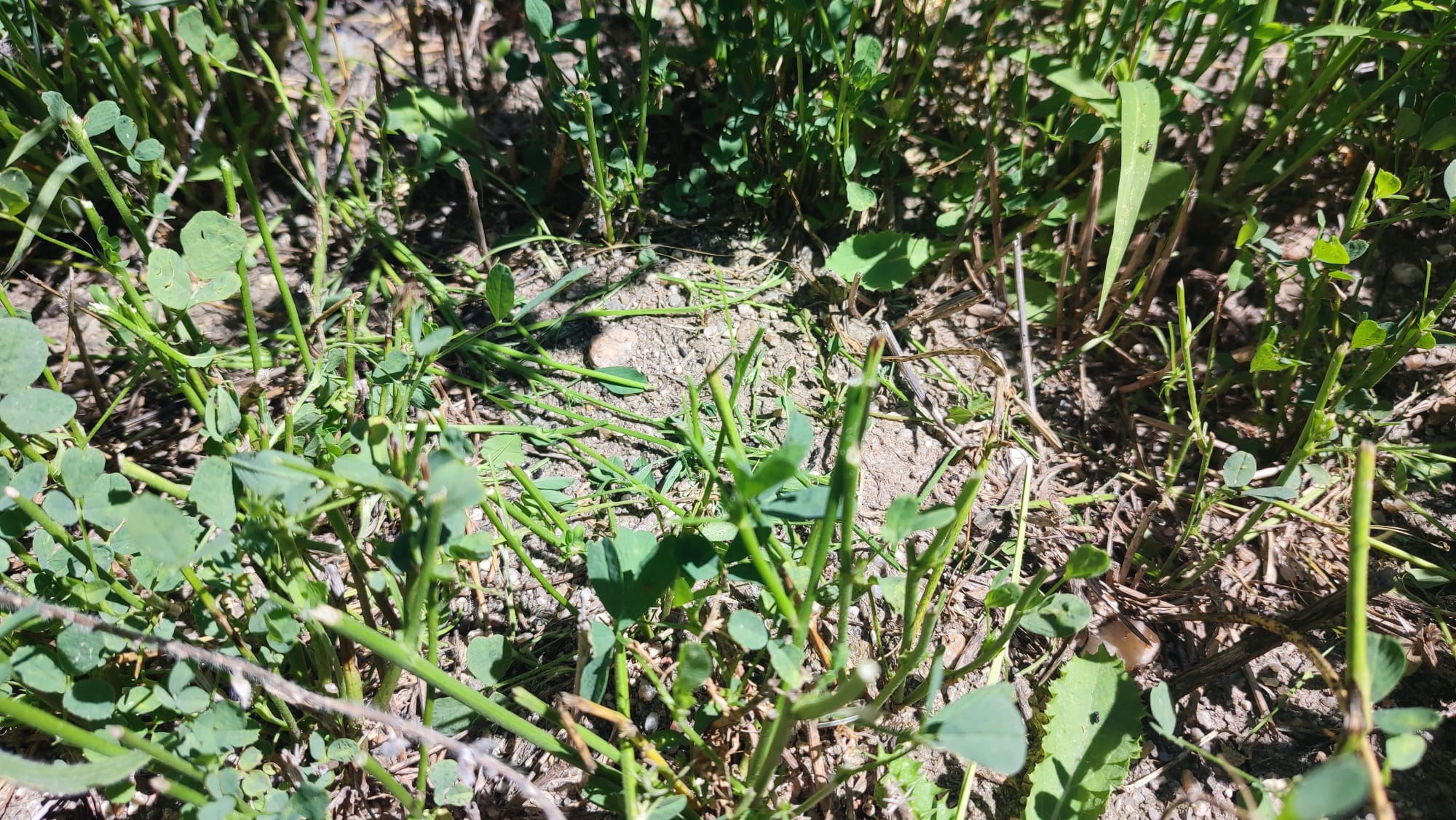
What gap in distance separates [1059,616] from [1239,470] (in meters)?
0.48

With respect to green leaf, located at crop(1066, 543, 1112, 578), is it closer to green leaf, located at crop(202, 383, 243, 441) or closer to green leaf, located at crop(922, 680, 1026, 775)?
green leaf, located at crop(922, 680, 1026, 775)

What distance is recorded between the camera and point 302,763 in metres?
1.14

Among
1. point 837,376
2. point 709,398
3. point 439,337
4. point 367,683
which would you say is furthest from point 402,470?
point 837,376

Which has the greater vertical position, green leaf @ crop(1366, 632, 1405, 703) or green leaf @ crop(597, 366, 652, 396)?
green leaf @ crop(1366, 632, 1405, 703)

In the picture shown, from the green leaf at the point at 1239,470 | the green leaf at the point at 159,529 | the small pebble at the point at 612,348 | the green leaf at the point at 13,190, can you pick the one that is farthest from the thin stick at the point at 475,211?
the green leaf at the point at 1239,470

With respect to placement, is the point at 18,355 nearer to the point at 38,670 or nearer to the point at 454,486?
the point at 38,670

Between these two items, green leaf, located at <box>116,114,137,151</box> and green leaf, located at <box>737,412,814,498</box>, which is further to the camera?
green leaf, located at <box>116,114,137,151</box>

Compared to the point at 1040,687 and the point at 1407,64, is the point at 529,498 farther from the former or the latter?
the point at 1407,64

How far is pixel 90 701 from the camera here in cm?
92

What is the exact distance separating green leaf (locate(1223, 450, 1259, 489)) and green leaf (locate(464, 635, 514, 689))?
3.42 feet

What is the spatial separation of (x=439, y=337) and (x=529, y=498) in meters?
0.43

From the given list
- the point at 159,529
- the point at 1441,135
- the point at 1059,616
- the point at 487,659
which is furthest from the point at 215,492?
the point at 1441,135

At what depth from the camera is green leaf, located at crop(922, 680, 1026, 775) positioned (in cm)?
76

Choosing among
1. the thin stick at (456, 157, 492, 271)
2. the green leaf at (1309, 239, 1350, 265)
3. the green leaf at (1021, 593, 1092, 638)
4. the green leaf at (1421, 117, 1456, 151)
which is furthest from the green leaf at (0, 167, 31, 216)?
the green leaf at (1421, 117, 1456, 151)
